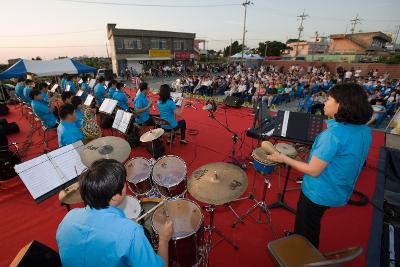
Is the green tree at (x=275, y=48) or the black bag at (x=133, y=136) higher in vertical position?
the green tree at (x=275, y=48)

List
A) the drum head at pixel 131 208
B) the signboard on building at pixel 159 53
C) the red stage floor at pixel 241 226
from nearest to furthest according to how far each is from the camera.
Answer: the drum head at pixel 131 208 → the red stage floor at pixel 241 226 → the signboard on building at pixel 159 53

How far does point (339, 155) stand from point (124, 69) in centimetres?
3511

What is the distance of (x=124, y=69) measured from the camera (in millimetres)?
33031

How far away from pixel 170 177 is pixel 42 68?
14.2 meters

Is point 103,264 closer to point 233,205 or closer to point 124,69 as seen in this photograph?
point 233,205

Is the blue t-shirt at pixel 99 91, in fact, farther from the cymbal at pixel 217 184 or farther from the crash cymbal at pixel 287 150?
the crash cymbal at pixel 287 150

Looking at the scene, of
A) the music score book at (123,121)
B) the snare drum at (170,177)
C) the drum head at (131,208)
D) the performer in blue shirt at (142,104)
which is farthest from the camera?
the performer in blue shirt at (142,104)

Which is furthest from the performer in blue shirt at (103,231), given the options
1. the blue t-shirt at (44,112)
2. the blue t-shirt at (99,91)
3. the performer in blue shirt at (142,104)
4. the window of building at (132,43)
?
the window of building at (132,43)

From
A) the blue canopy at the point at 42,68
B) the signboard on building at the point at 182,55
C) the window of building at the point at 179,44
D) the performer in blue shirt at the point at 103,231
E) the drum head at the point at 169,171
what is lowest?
the drum head at the point at 169,171

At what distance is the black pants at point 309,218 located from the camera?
8.23 feet

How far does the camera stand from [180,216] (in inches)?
102

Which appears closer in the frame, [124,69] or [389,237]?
[389,237]

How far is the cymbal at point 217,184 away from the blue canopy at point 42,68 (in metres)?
14.2

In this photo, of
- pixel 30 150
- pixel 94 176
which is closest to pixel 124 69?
pixel 30 150
